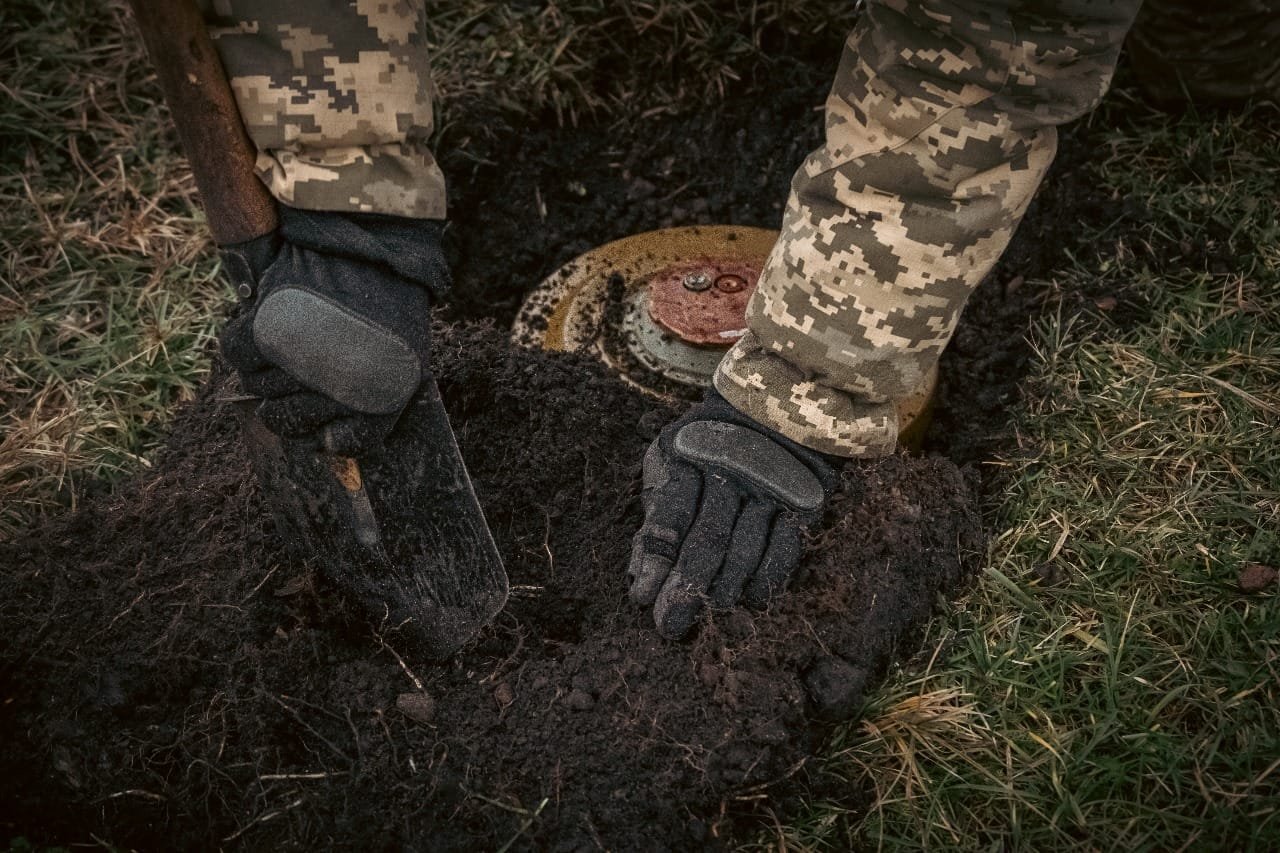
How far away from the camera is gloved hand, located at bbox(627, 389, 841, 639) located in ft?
5.67

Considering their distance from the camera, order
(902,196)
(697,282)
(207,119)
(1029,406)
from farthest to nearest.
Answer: (697,282), (1029,406), (902,196), (207,119)

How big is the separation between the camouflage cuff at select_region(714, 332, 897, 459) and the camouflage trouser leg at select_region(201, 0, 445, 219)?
0.69 meters

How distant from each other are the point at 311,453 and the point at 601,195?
4.12 ft

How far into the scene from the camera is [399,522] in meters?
1.72

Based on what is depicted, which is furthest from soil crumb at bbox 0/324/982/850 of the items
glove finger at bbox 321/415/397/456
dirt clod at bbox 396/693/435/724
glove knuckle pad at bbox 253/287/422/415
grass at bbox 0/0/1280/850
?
glove knuckle pad at bbox 253/287/422/415

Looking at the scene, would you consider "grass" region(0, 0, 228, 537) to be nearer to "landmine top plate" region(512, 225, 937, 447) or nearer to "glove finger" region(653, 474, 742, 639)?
"landmine top plate" region(512, 225, 937, 447)

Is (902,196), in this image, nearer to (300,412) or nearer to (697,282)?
(697,282)

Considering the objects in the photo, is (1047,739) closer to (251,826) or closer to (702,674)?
(702,674)

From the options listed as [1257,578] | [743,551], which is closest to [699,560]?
[743,551]

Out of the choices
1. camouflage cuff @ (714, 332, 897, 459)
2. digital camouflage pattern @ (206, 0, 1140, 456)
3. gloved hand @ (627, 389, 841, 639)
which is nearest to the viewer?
digital camouflage pattern @ (206, 0, 1140, 456)

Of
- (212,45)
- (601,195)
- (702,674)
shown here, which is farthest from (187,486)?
(601,195)

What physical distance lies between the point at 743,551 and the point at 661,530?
0.49ft

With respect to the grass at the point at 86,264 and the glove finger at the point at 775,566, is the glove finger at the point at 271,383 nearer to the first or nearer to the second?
the grass at the point at 86,264

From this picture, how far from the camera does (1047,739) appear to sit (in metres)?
1.62
